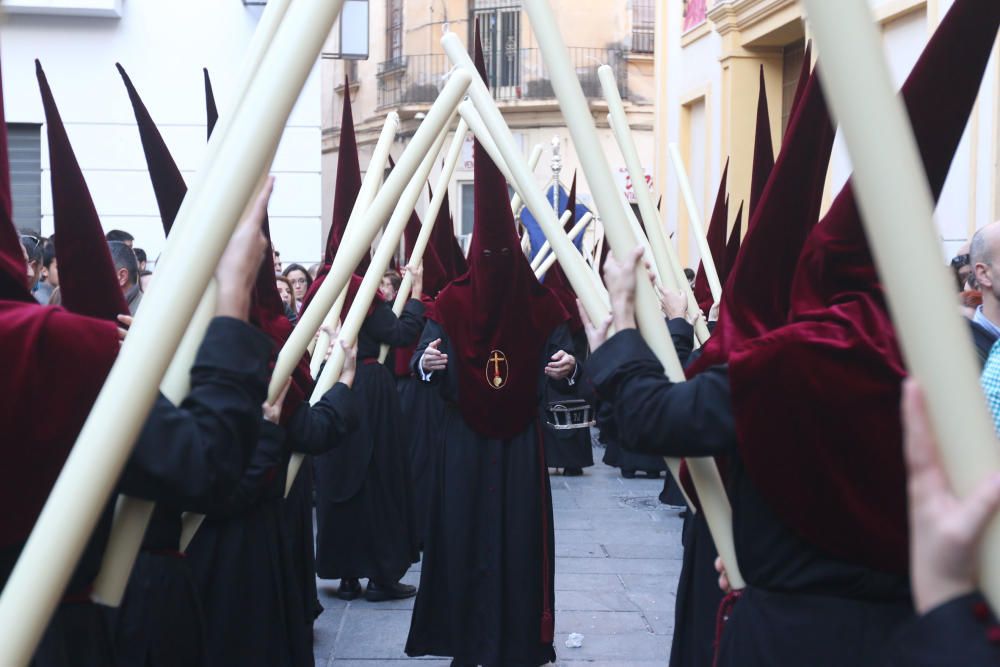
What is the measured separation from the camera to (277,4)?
7.45 ft

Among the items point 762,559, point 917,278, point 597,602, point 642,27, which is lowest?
point 597,602

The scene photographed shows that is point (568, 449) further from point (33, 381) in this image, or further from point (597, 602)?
point (33, 381)

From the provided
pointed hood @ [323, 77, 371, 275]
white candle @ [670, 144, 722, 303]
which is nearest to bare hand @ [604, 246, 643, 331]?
white candle @ [670, 144, 722, 303]

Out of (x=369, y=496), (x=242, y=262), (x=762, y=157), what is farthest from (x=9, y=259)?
(x=369, y=496)

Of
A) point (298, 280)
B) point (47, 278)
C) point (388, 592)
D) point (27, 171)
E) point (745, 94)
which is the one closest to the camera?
point (47, 278)

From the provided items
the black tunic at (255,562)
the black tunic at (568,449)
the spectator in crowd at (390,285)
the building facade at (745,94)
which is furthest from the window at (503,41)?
the black tunic at (255,562)

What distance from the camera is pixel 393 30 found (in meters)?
31.4

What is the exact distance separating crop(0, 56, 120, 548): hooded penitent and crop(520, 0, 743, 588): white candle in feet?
3.13

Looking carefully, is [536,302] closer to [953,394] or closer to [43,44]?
[953,394]

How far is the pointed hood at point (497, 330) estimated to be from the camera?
542 centimetres

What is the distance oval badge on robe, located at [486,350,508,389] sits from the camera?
5.43 metres

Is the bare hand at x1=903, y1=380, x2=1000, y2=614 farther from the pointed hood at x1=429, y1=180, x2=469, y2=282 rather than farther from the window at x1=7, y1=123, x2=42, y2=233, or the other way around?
the window at x1=7, y1=123, x2=42, y2=233

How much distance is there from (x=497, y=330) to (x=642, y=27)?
26.0 m

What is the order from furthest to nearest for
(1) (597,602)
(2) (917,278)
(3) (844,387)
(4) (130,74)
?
(4) (130,74), (1) (597,602), (3) (844,387), (2) (917,278)
